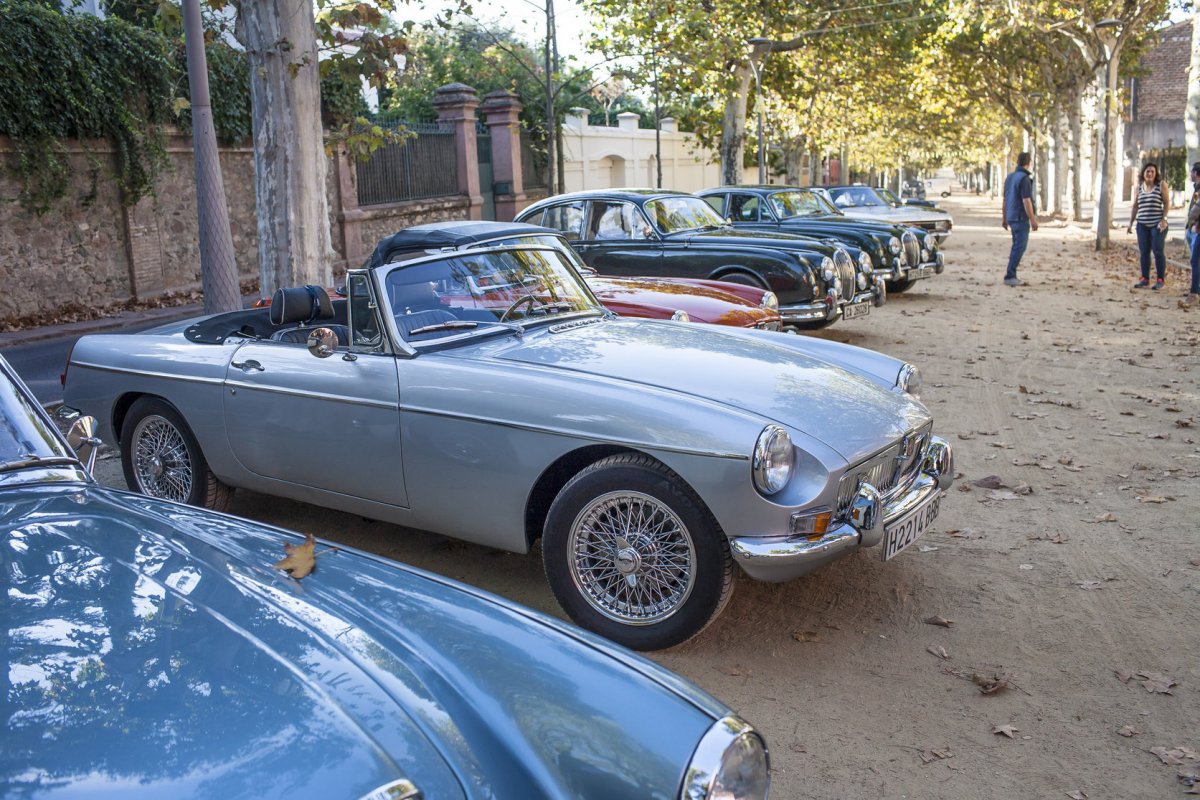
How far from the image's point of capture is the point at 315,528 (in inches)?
225

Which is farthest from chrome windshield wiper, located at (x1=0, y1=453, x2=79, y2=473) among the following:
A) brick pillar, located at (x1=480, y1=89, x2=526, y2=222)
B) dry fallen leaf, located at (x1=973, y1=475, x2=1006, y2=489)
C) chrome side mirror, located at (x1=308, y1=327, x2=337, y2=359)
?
brick pillar, located at (x1=480, y1=89, x2=526, y2=222)

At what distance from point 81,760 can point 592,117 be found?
3970 centimetres

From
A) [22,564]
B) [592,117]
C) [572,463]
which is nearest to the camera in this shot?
[22,564]

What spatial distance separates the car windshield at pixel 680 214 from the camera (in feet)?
36.0

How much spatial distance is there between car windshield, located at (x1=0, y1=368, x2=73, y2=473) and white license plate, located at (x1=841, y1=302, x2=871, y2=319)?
9.12 meters

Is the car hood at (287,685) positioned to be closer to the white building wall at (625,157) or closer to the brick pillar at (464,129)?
the brick pillar at (464,129)

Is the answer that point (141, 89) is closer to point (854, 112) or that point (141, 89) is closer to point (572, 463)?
point (572, 463)

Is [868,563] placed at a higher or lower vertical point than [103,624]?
lower

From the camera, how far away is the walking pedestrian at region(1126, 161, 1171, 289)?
15.1 metres

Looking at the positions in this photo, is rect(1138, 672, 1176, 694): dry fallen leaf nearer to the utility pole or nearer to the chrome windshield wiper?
the chrome windshield wiper

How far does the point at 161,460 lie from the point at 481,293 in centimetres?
214

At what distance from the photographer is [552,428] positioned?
419cm

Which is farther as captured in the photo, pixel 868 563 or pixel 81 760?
pixel 868 563

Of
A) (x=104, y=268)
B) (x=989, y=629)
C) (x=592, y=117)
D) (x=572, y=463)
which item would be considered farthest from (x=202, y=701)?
(x=592, y=117)
